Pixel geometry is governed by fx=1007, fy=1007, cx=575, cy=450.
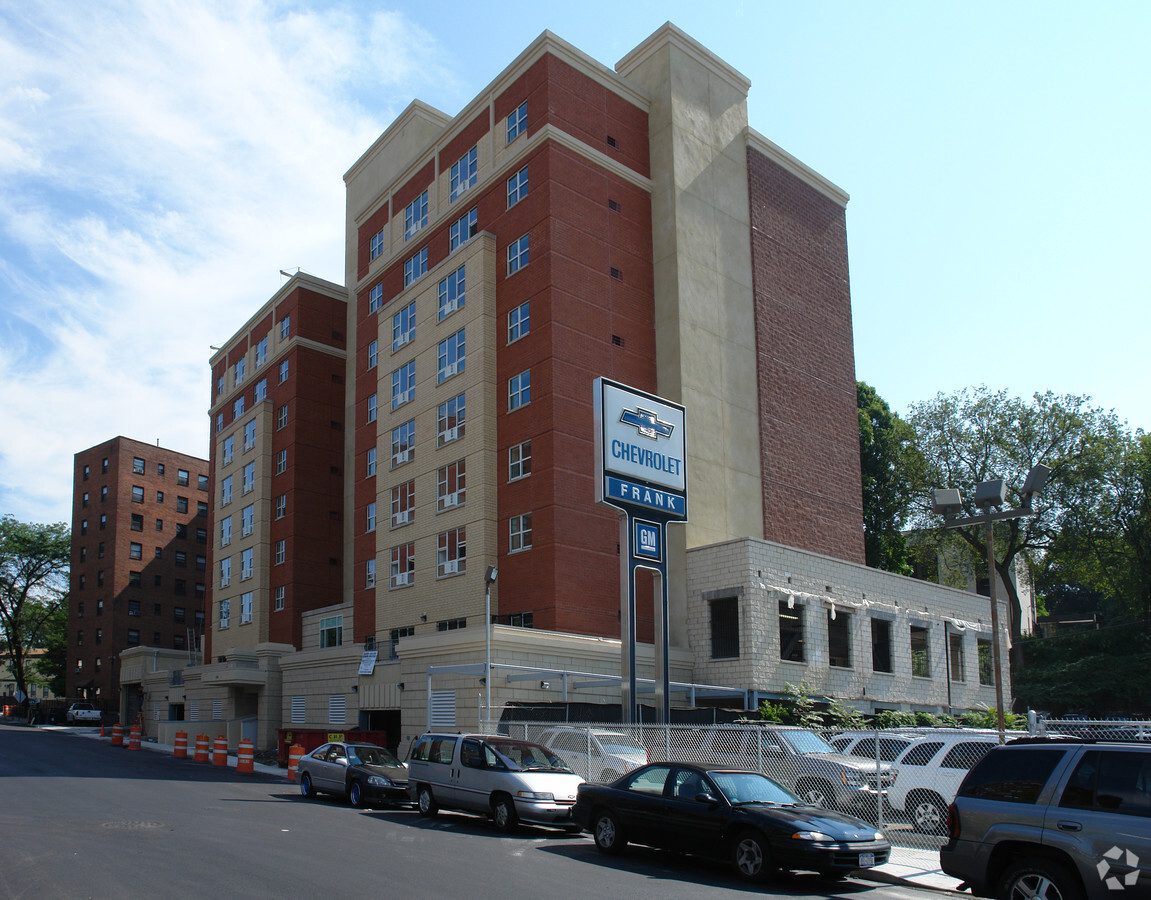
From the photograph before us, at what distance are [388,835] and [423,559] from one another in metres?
25.1

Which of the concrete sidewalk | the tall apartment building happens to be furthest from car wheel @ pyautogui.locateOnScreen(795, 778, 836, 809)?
the tall apartment building

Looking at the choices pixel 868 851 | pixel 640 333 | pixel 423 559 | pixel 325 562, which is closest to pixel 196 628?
pixel 325 562

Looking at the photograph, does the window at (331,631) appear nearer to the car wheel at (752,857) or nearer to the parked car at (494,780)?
the parked car at (494,780)

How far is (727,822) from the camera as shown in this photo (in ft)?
45.9

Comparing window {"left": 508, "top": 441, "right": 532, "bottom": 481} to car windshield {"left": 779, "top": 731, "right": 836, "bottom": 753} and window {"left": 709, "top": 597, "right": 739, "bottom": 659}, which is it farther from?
car windshield {"left": 779, "top": 731, "right": 836, "bottom": 753}

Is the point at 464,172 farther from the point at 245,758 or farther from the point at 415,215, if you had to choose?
the point at 245,758

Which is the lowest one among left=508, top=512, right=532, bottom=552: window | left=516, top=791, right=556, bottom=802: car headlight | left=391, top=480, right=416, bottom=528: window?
left=516, top=791, right=556, bottom=802: car headlight

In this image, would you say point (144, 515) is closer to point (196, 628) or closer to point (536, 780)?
point (196, 628)

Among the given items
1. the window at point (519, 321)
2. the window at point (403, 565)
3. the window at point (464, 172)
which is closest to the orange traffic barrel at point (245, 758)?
the window at point (403, 565)

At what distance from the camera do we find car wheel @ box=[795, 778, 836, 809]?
1794cm

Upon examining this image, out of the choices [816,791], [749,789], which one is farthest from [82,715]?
[749,789]

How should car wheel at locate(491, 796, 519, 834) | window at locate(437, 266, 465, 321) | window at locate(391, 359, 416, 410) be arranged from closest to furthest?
car wheel at locate(491, 796, 519, 834)
window at locate(437, 266, 465, 321)
window at locate(391, 359, 416, 410)

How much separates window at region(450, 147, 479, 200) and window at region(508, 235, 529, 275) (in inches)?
216

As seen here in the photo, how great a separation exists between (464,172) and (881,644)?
28.1 m
